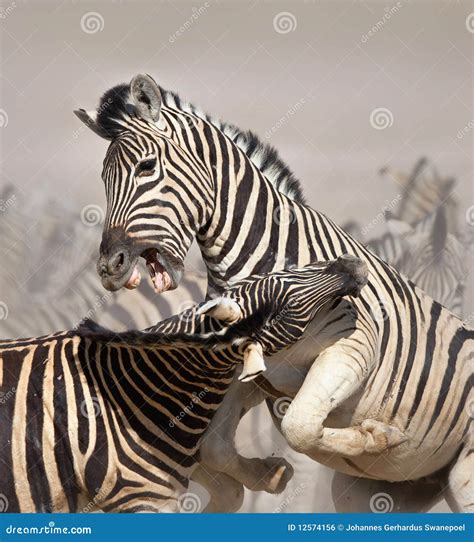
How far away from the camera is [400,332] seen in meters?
5.27

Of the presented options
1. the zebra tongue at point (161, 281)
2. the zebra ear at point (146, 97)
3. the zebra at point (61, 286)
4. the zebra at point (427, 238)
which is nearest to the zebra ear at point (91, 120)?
the zebra ear at point (146, 97)

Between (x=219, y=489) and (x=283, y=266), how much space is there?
1357 millimetres

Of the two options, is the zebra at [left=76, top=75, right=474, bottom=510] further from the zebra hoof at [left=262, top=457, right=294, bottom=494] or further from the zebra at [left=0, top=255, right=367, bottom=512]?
the zebra at [left=0, top=255, right=367, bottom=512]

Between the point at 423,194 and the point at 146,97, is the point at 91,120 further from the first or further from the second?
the point at 423,194

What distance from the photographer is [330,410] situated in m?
4.62

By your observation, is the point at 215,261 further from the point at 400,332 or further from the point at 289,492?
the point at 289,492

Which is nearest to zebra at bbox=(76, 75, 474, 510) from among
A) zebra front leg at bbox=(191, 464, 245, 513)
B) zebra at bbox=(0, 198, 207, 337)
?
zebra front leg at bbox=(191, 464, 245, 513)

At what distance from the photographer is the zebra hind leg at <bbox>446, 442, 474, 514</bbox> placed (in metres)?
5.39

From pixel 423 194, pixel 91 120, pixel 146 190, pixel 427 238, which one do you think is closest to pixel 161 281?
pixel 146 190

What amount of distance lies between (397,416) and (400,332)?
0.46m

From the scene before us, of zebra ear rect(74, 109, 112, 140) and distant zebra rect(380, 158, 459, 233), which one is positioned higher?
distant zebra rect(380, 158, 459, 233)

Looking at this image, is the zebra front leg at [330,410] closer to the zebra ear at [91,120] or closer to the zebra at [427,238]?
the zebra ear at [91,120]

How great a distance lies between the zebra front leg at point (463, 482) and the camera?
5387 millimetres

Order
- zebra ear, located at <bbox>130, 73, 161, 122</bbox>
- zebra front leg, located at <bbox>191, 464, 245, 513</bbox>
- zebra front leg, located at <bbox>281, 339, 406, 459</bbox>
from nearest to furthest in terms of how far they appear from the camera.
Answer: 1. zebra front leg, located at <bbox>281, 339, 406, 459</bbox>
2. zebra ear, located at <bbox>130, 73, 161, 122</bbox>
3. zebra front leg, located at <bbox>191, 464, 245, 513</bbox>
